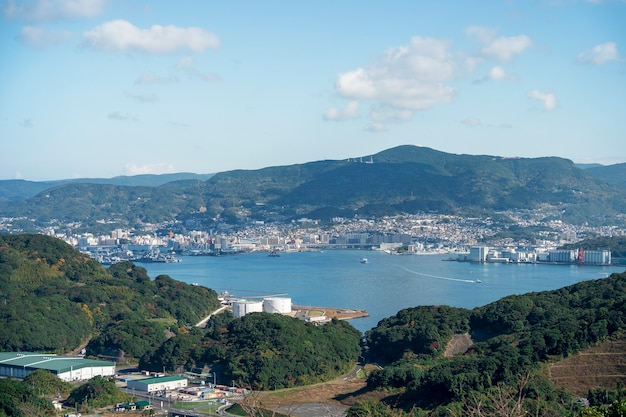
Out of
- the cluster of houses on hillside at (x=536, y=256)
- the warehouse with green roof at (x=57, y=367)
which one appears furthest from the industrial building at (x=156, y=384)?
the cluster of houses on hillside at (x=536, y=256)

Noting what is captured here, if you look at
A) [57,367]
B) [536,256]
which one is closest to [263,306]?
[57,367]

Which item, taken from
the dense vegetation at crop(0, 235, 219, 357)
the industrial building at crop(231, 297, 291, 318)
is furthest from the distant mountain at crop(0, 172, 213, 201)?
the industrial building at crop(231, 297, 291, 318)

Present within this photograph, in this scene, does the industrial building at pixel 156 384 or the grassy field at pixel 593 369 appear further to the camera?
the industrial building at pixel 156 384

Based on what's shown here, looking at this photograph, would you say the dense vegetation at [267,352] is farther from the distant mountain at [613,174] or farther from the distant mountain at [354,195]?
the distant mountain at [613,174]

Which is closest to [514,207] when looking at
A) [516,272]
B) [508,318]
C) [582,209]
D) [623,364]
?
[582,209]

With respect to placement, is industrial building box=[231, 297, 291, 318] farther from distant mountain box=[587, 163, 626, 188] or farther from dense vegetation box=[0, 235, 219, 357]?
distant mountain box=[587, 163, 626, 188]

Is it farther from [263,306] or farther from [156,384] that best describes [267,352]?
[263,306]
